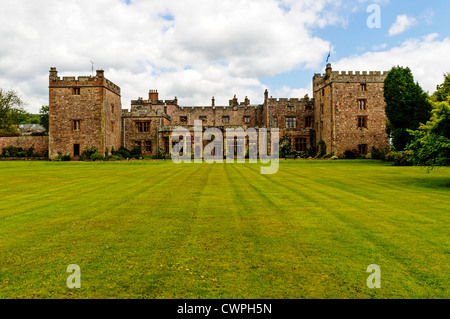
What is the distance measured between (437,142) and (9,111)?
67.0 meters

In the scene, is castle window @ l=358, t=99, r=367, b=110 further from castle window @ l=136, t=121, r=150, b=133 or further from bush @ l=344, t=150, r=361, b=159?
castle window @ l=136, t=121, r=150, b=133

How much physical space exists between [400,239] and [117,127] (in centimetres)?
4272

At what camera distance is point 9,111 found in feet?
196

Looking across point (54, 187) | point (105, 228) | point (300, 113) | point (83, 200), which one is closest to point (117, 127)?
point (300, 113)

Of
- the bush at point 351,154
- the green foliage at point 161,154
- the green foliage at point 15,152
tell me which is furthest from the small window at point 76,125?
the bush at point 351,154

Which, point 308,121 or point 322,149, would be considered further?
point 308,121

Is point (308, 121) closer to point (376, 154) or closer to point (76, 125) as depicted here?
point (376, 154)

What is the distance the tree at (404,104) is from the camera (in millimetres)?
30266

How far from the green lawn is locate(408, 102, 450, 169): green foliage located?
489 cm

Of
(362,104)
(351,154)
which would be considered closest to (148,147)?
(351,154)
